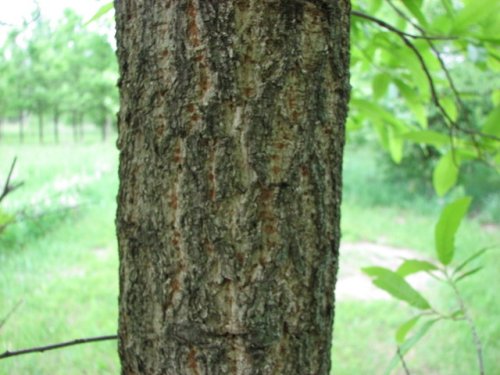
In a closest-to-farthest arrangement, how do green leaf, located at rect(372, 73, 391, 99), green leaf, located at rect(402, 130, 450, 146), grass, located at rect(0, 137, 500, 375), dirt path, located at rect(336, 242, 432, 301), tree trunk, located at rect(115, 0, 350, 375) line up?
tree trunk, located at rect(115, 0, 350, 375) < green leaf, located at rect(402, 130, 450, 146) < green leaf, located at rect(372, 73, 391, 99) < grass, located at rect(0, 137, 500, 375) < dirt path, located at rect(336, 242, 432, 301)

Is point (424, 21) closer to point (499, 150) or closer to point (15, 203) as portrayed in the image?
point (499, 150)

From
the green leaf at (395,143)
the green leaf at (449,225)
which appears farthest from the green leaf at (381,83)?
the green leaf at (449,225)

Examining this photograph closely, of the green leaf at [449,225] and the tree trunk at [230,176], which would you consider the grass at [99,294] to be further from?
the green leaf at [449,225]

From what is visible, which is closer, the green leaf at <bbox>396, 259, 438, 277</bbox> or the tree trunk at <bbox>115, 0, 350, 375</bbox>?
the tree trunk at <bbox>115, 0, 350, 375</bbox>

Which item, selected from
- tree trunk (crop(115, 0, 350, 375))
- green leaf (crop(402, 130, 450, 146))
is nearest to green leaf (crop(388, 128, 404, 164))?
green leaf (crop(402, 130, 450, 146))

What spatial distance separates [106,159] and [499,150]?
996 centimetres

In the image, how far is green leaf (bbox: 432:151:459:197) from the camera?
4.09 ft

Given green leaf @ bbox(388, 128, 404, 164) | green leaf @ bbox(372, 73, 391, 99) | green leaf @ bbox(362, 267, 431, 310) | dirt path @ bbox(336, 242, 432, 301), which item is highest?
green leaf @ bbox(372, 73, 391, 99)

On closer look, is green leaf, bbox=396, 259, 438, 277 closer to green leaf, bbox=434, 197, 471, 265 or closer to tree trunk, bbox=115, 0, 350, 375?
green leaf, bbox=434, 197, 471, 265

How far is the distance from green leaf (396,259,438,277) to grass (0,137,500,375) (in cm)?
113

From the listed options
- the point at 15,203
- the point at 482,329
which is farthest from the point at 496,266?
the point at 15,203

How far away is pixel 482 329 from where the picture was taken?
4.00 metres

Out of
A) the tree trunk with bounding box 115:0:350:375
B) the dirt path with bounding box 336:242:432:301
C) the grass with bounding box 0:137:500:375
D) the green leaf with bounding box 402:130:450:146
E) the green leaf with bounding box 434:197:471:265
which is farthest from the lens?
the dirt path with bounding box 336:242:432:301

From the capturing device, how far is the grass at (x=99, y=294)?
3.38m
